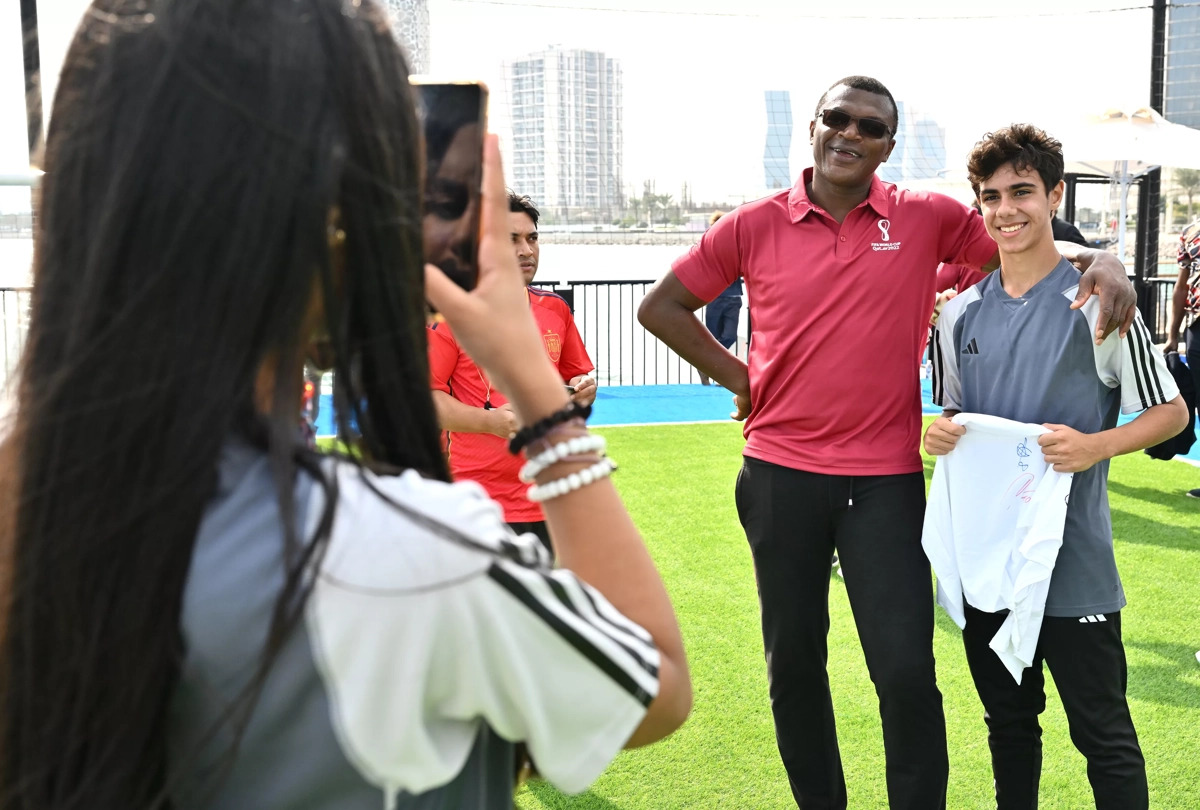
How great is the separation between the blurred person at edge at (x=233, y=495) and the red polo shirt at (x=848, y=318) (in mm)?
2256

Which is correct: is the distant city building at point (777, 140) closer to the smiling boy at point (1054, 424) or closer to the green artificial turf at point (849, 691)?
the green artificial turf at point (849, 691)

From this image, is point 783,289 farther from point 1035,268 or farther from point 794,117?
point 794,117

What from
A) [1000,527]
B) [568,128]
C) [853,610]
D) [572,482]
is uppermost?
[568,128]

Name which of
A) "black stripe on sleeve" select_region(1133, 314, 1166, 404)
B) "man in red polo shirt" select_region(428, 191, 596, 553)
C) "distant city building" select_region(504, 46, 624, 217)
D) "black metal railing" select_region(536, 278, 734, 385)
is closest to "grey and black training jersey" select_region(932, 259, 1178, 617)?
"black stripe on sleeve" select_region(1133, 314, 1166, 404)

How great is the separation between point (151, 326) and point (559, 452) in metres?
0.35

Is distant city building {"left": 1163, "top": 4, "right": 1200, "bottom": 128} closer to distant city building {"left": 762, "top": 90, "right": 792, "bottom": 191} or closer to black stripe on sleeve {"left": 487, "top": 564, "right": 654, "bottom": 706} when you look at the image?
distant city building {"left": 762, "top": 90, "right": 792, "bottom": 191}

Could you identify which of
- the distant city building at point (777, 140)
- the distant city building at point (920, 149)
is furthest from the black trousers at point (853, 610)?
the distant city building at point (777, 140)

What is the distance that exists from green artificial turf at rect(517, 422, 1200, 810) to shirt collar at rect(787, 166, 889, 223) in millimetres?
1807

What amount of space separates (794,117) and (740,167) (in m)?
2.97

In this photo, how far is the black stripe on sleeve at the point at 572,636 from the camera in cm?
78

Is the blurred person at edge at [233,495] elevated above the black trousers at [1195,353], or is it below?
above

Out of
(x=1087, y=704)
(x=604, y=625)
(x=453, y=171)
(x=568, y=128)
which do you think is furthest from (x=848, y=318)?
(x=568, y=128)

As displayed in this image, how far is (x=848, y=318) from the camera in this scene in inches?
119

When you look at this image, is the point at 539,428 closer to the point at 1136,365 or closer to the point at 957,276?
the point at 1136,365
